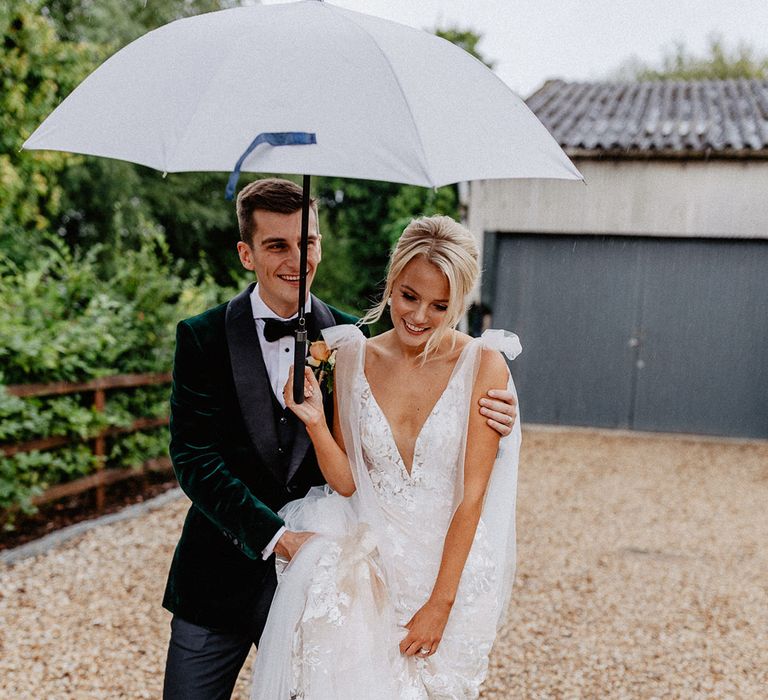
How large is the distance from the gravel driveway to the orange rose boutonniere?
205cm

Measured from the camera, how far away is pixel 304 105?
6.08ft

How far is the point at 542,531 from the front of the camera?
6309 mm

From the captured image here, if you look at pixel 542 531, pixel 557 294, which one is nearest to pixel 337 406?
pixel 542 531

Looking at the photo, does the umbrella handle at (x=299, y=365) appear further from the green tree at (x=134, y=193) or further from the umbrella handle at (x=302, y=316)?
the green tree at (x=134, y=193)

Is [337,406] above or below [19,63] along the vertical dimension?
below

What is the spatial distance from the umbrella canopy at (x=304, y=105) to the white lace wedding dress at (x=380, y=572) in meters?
0.58

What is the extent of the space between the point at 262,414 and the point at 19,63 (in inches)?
296

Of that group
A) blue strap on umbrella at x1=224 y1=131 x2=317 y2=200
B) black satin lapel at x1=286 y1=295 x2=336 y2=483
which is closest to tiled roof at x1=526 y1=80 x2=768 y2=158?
black satin lapel at x1=286 y1=295 x2=336 y2=483

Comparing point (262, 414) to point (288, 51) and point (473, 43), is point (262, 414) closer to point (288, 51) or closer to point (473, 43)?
point (288, 51)

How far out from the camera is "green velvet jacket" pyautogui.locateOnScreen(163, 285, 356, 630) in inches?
84.7

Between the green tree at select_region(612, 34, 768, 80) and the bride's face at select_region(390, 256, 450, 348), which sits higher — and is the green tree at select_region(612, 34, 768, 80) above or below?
above

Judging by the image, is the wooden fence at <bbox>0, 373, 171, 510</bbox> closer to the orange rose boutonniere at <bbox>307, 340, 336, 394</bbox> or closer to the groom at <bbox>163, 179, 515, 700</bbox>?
the groom at <bbox>163, 179, 515, 700</bbox>

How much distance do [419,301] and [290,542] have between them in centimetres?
72

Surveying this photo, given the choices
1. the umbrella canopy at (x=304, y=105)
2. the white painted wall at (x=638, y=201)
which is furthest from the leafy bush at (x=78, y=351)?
the white painted wall at (x=638, y=201)
